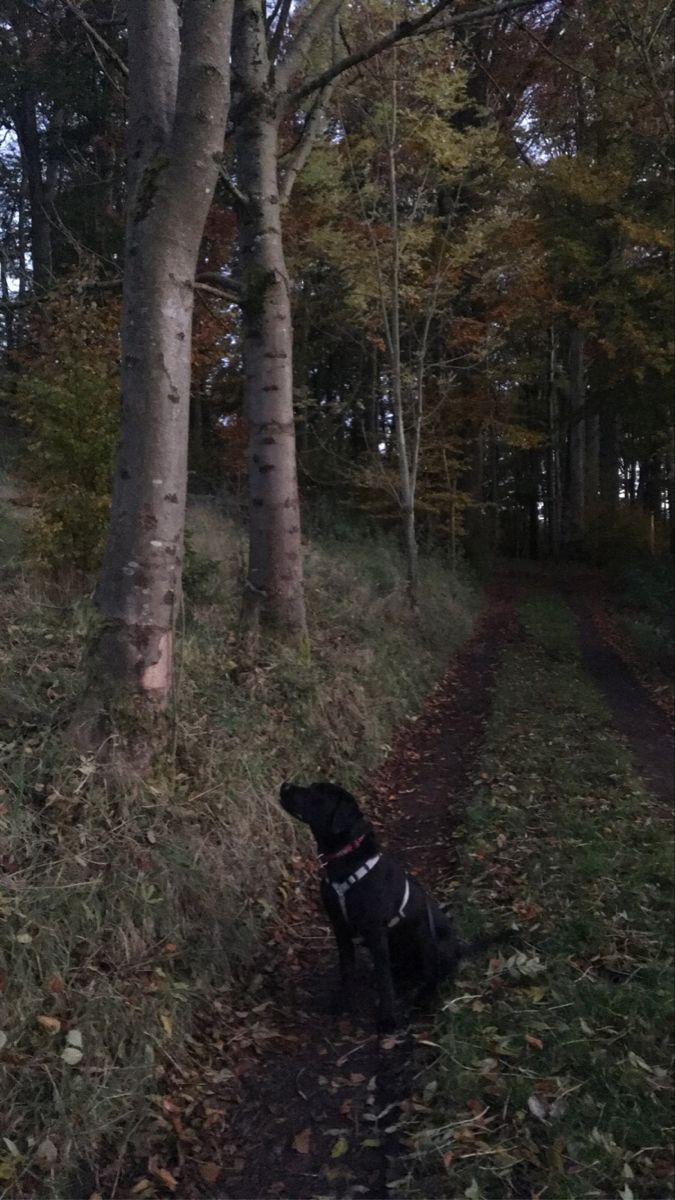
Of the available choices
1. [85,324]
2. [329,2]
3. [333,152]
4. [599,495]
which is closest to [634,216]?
[333,152]

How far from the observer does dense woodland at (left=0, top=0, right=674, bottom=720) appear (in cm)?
623

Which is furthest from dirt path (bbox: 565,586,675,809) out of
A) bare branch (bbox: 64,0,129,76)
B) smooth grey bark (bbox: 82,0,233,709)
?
bare branch (bbox: 64,0,129,76)

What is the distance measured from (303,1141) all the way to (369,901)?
1094 mm

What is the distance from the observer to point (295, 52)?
975 cm

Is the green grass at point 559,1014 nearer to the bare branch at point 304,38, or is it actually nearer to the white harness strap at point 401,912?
the white harness strap at point 401,912

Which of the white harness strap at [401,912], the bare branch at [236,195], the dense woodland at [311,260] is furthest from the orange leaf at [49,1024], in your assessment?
the bare branch at [236,195]

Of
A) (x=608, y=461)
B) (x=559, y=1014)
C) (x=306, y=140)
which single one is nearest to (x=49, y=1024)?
(x=559, y=1014)

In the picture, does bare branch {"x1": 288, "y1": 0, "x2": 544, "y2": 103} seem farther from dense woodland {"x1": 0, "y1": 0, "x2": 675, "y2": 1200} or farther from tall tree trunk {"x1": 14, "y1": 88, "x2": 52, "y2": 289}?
tall tree trunk {"x1": 14, "y1": 88, "x2": 52, "y2": 289}

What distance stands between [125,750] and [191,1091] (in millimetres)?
1967

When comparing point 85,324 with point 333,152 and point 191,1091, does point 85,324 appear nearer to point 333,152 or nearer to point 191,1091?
point 191,1091

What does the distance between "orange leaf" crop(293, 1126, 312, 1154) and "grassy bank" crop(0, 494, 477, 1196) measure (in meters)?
0.57

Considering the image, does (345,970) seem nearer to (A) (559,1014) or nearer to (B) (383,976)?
(B) (383,976)

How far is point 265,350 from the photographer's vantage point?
9.24m

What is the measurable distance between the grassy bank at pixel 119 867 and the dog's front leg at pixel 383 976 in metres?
0.85
